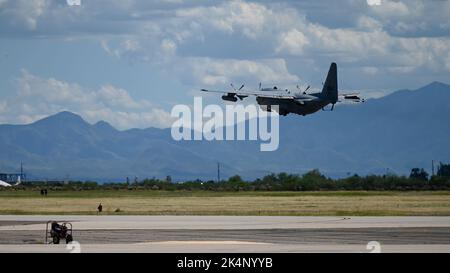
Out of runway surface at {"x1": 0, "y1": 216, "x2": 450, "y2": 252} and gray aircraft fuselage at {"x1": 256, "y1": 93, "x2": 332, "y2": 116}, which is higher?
gray aircraft fuselage at {"x1": 256, "y1": 93, "x2": 332, "y2": 116}

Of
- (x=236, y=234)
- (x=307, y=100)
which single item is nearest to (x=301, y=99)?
(x=307, y=100)

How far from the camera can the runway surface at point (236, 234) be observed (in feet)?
176

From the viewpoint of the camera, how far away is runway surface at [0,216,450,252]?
53781 mm

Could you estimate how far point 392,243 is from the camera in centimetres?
5584

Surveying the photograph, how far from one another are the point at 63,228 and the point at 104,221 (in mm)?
18433

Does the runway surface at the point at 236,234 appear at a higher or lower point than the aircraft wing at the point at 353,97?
lower

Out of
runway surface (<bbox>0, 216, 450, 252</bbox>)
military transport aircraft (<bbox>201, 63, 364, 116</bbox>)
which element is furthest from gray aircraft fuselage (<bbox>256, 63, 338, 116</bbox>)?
runway surface (<bbox>0, 216, 450, 252</bbox>)

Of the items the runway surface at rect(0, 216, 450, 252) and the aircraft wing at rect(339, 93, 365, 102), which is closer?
the runway surface at rect(0, 216, 450, 252)

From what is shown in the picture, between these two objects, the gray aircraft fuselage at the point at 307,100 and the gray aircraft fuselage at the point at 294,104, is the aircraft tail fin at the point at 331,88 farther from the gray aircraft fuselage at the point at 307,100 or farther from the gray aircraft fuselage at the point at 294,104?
the gray aircraft fuselage at the point at 294,104

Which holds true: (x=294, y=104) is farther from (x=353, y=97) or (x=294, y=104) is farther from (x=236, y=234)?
(x=236, y=234)

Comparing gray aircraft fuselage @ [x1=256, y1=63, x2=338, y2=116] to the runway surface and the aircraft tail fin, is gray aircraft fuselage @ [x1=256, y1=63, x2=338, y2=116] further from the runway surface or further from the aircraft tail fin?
the runway surface

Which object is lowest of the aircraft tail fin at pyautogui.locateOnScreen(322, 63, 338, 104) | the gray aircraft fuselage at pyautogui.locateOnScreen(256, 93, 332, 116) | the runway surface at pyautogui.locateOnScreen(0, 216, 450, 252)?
the runway surface at pyautogui.locateOnScreen(0, 216, 450, 252)

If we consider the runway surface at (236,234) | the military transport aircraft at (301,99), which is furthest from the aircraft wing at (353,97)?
the runway surface at (236,234)
